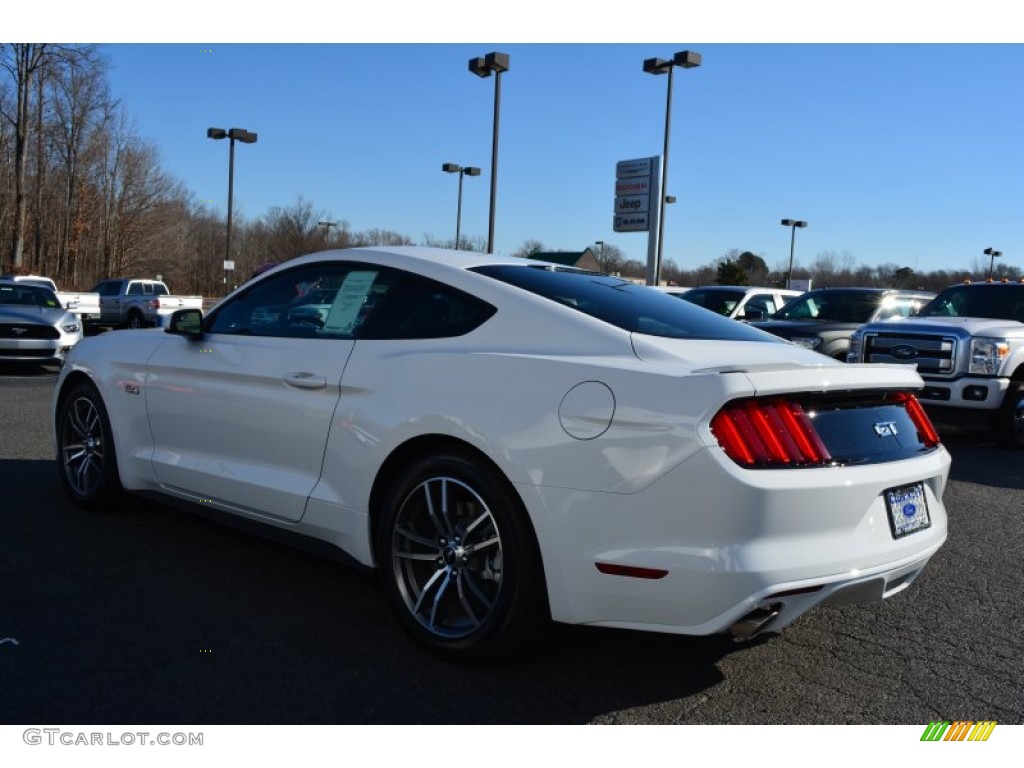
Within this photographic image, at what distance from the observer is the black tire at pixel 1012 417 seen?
9.46 metres

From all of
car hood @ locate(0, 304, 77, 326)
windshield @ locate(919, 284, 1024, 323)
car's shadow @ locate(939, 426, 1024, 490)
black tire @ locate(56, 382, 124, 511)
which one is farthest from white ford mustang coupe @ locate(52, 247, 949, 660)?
car hood @ locate(0, 304, 77, 326)

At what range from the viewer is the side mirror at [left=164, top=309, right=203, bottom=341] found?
470 centimetres

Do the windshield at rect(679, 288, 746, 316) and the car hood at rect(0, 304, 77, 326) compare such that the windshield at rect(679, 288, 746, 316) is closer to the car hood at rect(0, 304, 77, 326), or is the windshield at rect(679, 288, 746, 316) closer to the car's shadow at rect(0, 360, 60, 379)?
the car hood at rect(0, 304, 77, 326)

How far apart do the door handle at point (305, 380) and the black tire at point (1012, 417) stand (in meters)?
8.08

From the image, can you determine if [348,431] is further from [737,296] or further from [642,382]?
[737,296]

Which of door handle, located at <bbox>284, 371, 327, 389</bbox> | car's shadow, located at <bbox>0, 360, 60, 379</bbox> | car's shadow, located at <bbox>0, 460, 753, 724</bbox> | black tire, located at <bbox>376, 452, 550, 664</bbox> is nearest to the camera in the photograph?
car's shadow, located at <bbox>0, 460, 753, 724</bbox>

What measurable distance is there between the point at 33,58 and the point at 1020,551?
44.6m

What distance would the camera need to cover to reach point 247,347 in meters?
4.33

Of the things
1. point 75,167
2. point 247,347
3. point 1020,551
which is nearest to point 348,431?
point 247,347

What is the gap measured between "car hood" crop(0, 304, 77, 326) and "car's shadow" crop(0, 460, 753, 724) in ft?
34.7

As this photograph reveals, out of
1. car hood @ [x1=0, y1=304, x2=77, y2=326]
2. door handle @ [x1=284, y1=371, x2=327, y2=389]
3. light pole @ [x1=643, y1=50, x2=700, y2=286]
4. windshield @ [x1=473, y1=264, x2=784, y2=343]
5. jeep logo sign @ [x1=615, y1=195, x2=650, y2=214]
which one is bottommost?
door handle @ [x1=284, y1=371, x2=327, y2=389]

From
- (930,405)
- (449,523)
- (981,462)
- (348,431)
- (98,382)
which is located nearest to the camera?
(449,523)

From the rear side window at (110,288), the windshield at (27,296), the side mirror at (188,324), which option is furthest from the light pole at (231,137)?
the side mirror at (188,324)

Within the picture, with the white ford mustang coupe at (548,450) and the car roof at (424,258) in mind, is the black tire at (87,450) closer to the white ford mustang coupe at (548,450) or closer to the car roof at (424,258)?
the white ford mustang coupe at (548,450)
